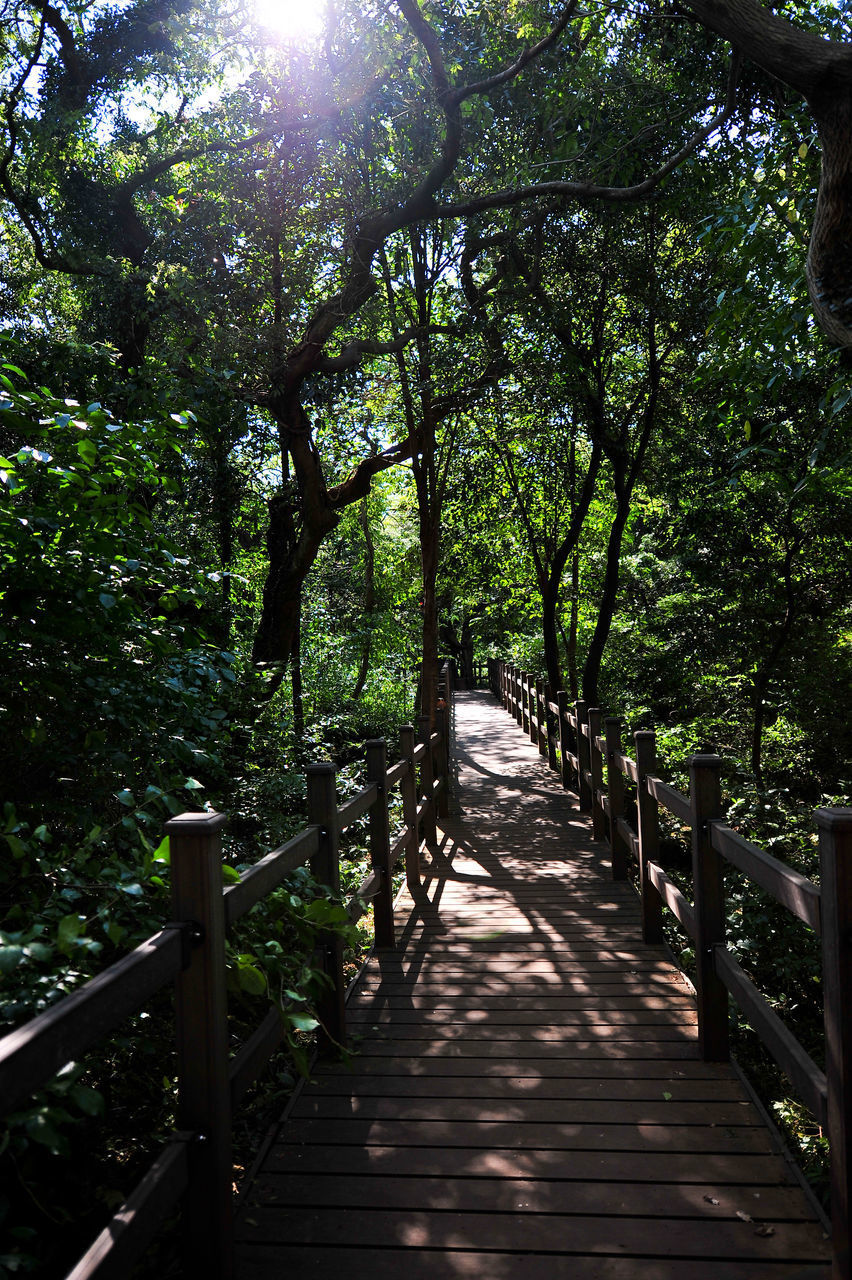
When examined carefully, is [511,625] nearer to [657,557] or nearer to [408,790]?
[657,557]

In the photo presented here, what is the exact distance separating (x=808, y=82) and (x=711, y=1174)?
4.09 meters

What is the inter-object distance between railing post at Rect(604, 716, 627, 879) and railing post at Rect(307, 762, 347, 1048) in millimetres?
2770

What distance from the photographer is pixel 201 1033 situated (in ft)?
7.07

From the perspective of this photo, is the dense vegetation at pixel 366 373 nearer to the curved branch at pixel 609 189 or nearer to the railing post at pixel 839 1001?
the curved branch at pixel 609 189

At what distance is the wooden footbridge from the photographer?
6.86ft

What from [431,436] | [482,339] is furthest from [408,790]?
[482,339]

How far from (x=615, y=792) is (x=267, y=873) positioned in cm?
397

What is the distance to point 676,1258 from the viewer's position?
2.27 meters

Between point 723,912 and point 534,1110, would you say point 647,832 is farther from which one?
point 534,1110

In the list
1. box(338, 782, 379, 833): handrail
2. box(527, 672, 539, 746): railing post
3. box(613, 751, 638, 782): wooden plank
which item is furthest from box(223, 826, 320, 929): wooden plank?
box(527, 672, 539, 746): railing post

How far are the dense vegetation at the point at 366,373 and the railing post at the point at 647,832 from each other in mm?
536

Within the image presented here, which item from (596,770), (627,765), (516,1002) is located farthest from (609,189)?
(516,1002)

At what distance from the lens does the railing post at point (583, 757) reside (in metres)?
8.52

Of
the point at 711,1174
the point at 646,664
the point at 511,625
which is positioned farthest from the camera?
the point at 511,625
